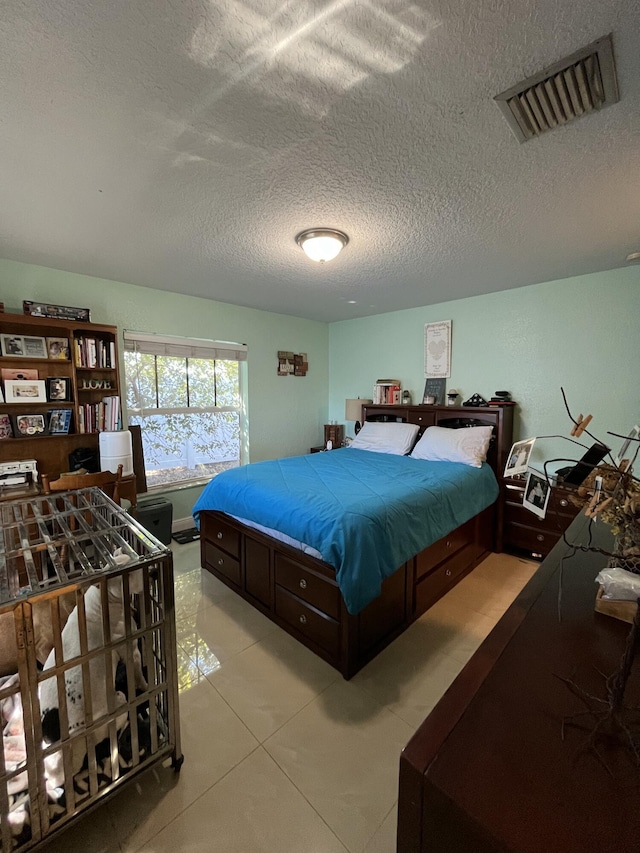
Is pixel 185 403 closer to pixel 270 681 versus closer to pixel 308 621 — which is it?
pixel 308 621

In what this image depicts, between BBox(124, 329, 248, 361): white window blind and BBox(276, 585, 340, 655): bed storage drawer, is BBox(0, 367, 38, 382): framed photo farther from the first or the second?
BBox(276, 585, 340, 655): bed storage drawer

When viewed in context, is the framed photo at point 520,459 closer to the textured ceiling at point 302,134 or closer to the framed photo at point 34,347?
the textured ceiling at point 302,134

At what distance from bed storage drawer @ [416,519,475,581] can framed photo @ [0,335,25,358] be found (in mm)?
3141

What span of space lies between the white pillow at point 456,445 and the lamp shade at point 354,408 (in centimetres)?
104

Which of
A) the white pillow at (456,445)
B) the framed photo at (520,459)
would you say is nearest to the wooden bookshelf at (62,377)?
the white pillow at (456,445)

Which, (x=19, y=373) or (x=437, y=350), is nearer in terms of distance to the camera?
(x=19, y=373)

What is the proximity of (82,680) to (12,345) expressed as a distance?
251 cm

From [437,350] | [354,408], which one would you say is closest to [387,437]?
[354,408]

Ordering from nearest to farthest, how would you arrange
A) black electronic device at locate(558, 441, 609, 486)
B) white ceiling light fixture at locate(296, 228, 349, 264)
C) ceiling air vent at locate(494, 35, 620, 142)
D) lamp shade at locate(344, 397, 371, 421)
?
1. black electronic device at locate(558, 441, 609, 486)
2. ceiling air vent at locate(494, 35, 620, 142)
3. white ceiling light fixture at locate(296, 228, 349, 264)
4. lamp shade at locate(344, 397, 371, 421)

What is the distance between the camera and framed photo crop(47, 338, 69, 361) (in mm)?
2684

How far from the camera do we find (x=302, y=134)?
131cm

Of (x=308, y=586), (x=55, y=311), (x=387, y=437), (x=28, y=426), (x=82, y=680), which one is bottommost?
(x=308, y=586)

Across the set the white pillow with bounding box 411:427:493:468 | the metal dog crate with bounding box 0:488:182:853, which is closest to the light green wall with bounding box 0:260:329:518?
the white pillow with bounding box 411:427:493:468

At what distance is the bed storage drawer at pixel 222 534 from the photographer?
2.46 m
